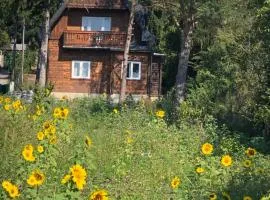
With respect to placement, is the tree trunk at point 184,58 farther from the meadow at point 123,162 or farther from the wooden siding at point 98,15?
the wooden siding at point 98,15

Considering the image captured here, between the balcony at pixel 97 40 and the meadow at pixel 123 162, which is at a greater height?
the balcony at pixel 97 40

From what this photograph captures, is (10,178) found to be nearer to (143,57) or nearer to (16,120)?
(16,120)

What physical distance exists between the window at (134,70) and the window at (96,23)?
2629 mm

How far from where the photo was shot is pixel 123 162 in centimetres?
841

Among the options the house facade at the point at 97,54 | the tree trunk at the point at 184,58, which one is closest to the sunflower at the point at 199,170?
the tree trunk at the point at 184,58

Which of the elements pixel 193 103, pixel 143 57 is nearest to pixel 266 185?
pixel 193 103

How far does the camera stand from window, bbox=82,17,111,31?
3750 cm

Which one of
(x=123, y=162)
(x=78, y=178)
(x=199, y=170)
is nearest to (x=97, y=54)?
(x=123, y=162)

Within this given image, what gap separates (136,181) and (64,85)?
1212 inches

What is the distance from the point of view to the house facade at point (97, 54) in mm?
36844

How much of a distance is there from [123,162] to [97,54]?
96.9ft

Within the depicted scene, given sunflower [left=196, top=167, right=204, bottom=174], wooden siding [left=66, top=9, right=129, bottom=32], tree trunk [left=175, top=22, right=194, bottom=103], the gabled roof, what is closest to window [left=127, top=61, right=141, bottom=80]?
wooden siding [left=66, top=9, right=129, bottom=32]

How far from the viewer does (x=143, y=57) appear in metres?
37.5

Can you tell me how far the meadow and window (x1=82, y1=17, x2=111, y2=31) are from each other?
25369 millimetres
